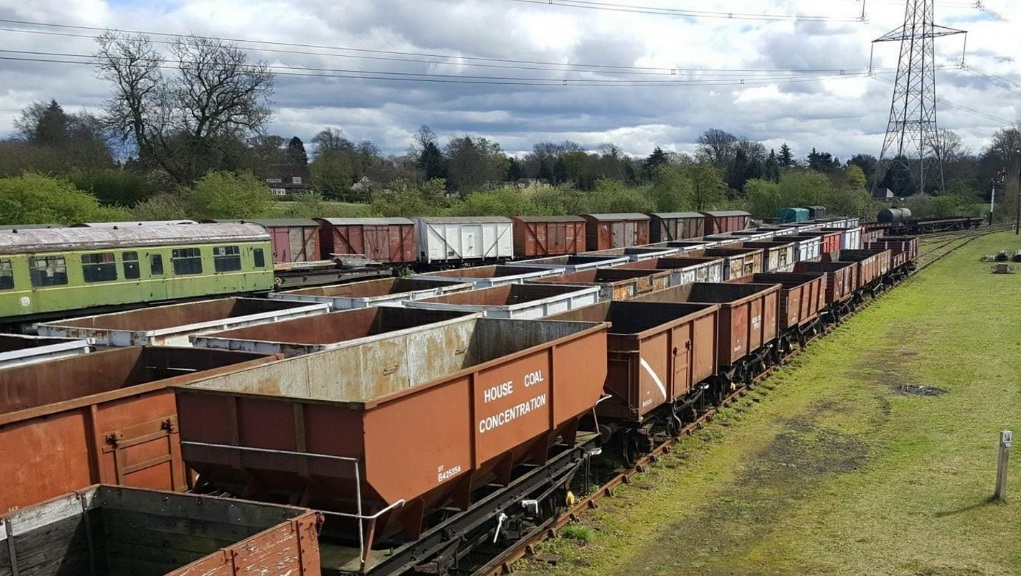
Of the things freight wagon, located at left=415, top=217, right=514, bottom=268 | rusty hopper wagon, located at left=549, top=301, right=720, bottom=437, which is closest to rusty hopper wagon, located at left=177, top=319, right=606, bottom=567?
rusty hopper wagon, located at left=549, top=301, right=720, bottom=437

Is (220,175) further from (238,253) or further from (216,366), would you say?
(216,366)

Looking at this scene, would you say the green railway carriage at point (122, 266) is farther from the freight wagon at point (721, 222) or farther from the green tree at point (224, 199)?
the freight wagon at point (721, 222)

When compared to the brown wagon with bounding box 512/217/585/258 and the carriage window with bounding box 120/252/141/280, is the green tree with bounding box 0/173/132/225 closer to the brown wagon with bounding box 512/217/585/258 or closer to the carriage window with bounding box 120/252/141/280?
the carriage window with bounding box 120/252/141/280

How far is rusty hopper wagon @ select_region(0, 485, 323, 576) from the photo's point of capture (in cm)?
488

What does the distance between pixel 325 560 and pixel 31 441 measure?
3.26 m

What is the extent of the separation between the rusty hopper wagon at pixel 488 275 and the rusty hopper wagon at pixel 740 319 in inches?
148

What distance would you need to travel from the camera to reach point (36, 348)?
31.8 feet

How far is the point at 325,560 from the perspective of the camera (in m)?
6.14

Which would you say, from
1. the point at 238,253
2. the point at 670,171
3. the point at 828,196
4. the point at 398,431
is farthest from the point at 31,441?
the point at 828,196

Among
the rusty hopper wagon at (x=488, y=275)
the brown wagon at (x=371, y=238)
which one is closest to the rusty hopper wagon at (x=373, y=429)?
the rusty hopper wagon at (x=488, y=275)

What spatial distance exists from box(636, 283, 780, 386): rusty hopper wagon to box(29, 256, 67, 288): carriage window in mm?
16326

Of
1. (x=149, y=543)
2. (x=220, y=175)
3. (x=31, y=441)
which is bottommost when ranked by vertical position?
(x=149, y=543)

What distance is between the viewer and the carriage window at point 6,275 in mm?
18469

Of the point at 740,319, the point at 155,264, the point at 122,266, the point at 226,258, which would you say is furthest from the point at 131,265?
the point at 740,319
